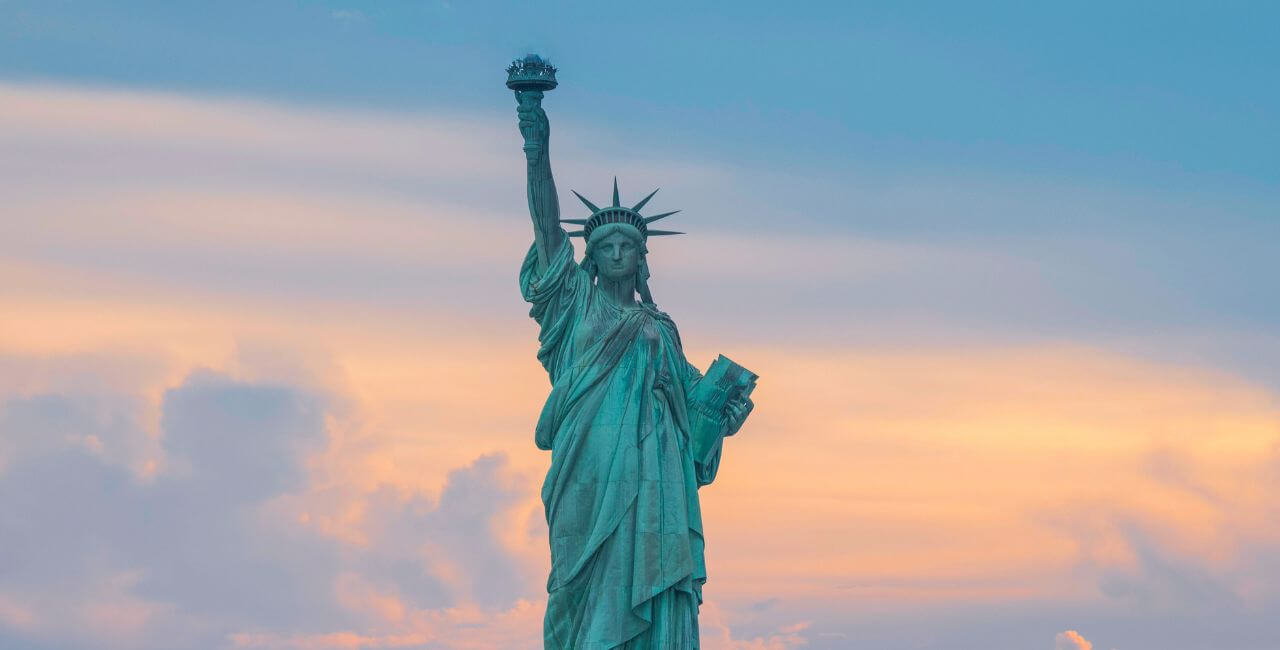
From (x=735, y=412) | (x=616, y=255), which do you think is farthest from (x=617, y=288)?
(x=735, y=412)

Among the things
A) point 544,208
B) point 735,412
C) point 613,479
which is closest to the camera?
point 613,479

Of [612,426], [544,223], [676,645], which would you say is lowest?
[676,645]

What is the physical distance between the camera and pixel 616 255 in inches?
1832

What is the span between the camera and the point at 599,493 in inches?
1796

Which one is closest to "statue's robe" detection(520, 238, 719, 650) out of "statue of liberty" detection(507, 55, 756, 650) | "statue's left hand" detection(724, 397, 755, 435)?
"statue of liberty" detection(507, 55, 756, 650)

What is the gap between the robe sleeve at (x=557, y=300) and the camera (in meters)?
46.4

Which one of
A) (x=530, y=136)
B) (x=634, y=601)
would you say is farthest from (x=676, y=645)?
(x=530, y=136)

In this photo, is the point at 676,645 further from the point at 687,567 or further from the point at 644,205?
the point at 644,205

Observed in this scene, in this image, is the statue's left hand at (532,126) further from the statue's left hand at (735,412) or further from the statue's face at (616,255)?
the statue's left hand at (735,412)

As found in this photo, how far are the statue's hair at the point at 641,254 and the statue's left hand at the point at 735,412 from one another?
5.89 ft

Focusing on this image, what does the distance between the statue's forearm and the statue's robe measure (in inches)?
6.2

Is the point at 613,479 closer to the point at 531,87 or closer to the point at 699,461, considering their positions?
the point at 699,461

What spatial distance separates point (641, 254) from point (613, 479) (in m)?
3.35

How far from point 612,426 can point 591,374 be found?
2.64 feet
